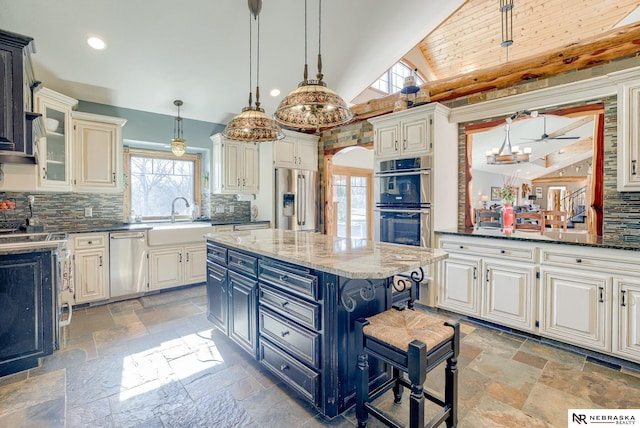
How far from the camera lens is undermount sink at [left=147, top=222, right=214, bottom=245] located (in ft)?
12.9

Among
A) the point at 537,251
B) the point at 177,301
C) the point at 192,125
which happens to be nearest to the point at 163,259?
the point at 177,301

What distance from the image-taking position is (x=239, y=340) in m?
2.41

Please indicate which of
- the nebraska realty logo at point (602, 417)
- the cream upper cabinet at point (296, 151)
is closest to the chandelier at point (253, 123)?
the cream upper cabinet at point (296, 151)

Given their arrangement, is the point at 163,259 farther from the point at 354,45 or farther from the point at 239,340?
the point at 354,45

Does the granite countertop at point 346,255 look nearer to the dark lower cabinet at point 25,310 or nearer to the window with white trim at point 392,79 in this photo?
the dark lower cabinet at point 25,310

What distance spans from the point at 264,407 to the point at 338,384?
0.52 metres

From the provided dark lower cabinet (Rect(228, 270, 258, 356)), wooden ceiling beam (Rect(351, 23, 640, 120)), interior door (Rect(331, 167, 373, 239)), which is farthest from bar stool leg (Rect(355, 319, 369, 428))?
interior door (Rect(331, 167, 373, 239))

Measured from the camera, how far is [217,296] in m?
2.74

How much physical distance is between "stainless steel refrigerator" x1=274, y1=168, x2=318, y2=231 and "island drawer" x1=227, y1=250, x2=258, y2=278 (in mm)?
2352

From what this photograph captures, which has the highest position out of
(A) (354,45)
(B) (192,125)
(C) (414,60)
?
(C) (414,60)

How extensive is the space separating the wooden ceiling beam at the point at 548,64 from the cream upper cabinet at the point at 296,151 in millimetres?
2055

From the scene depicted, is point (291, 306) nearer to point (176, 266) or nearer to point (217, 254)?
point (217, 254)

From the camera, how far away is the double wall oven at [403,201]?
3.40m

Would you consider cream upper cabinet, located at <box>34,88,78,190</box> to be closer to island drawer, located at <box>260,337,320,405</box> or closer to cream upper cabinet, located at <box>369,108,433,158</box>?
island drawer, located at <box>260,337,320,405</box>
